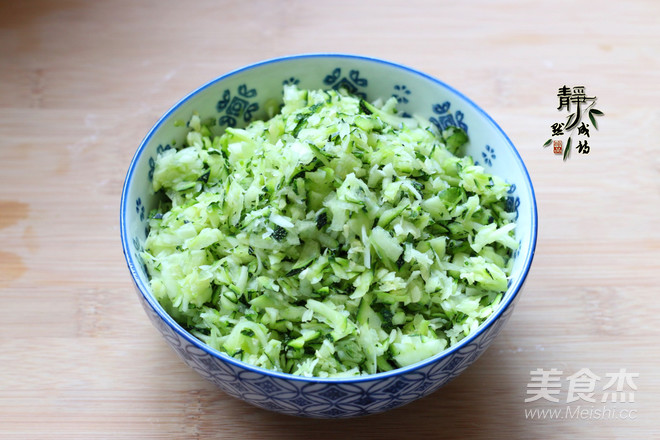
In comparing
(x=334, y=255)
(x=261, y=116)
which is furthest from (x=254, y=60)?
(x=334, y=255)

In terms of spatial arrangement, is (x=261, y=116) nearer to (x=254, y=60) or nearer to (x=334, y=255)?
(x=254, y=60)

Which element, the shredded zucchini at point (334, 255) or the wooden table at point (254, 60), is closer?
the shredded zucchini at point (334, 255)

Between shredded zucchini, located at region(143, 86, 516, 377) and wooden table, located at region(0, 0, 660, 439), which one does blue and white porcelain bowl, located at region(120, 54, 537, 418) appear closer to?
shredded zucchini, located at region(143, 86, 516, 377)

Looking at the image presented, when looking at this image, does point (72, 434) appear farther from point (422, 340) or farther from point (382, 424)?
point (422, 340)

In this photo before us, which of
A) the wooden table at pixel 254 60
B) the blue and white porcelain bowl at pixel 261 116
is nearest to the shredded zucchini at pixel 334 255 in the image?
the blue and white porcelain bowl at pixel 261 116

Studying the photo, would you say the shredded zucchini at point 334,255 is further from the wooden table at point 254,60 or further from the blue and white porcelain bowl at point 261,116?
the wooden table at point 254,60

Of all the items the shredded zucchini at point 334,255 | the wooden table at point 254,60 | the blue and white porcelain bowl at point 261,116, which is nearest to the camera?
the blue and white porcelain bowl at point 261,116

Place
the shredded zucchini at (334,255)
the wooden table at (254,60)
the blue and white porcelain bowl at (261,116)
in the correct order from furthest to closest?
the wooden table at (254,60) < the shredded zucchini at (334,255) < the blue and white porcelain bowl at (261,116)
